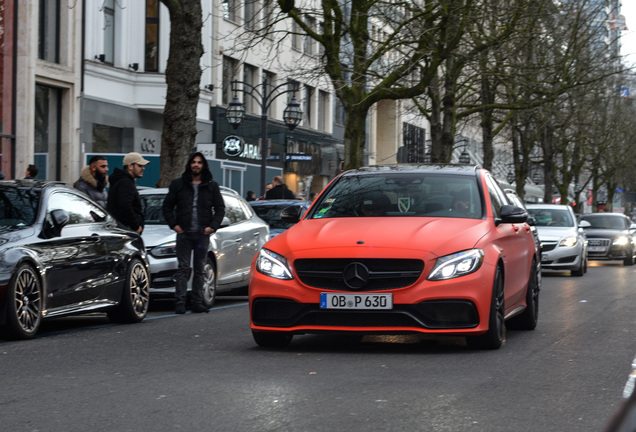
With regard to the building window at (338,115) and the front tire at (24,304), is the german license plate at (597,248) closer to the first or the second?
the building window at (338,115)

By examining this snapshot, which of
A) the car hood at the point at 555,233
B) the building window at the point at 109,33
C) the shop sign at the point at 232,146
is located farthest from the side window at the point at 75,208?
the shop sign at the point at 232,146

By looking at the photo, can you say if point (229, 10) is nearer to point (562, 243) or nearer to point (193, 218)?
point (562, 243)

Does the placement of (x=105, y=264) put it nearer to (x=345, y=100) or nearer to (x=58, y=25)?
(x=345, y=100)

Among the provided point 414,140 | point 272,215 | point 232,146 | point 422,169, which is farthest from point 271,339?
point 414,140

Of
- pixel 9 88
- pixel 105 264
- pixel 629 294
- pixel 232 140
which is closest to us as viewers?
pixel 105 264

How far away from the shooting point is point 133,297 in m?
12.4

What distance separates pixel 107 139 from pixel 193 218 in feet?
66.9

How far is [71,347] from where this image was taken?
980 cm

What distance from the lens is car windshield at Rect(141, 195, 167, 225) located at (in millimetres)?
15498

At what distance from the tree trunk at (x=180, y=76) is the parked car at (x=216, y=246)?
3.17m

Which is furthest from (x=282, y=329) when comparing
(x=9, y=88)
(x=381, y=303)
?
(x=9, y=88)

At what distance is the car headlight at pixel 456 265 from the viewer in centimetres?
871

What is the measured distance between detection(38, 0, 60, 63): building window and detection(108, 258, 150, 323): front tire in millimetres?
17675

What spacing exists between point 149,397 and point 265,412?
918mm
